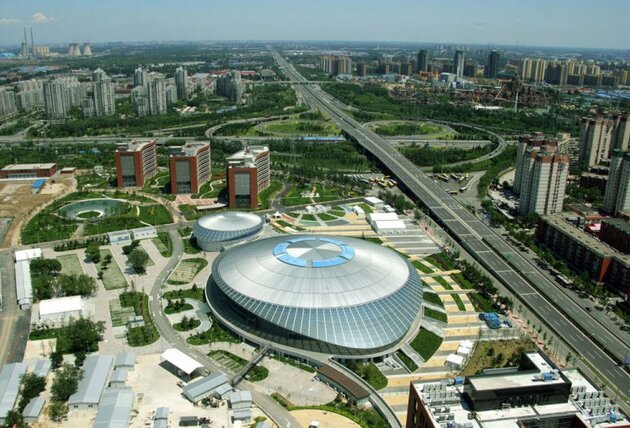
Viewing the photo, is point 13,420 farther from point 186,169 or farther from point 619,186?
point 619,186

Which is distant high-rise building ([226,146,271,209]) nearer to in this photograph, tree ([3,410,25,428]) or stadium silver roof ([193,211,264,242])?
stadium silver roof ([193,211,264,242])

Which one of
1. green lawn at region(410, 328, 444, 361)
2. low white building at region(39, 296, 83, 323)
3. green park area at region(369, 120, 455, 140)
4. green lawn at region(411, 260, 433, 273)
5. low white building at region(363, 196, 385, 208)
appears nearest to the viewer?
green lawn at region(410, 328, 444, 361)

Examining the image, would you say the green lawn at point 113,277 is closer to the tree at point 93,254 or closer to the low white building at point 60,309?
the tree at point 93,254

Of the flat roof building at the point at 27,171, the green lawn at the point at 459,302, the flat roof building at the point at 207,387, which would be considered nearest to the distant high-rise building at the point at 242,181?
the green lawn at the point at 459,302

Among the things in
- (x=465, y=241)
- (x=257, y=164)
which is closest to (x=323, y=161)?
(x=257, y=164)

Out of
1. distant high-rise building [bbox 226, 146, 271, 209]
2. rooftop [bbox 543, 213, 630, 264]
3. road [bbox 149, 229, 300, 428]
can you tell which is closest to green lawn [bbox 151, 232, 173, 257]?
road [bbox 149, 229, 300, 428]
